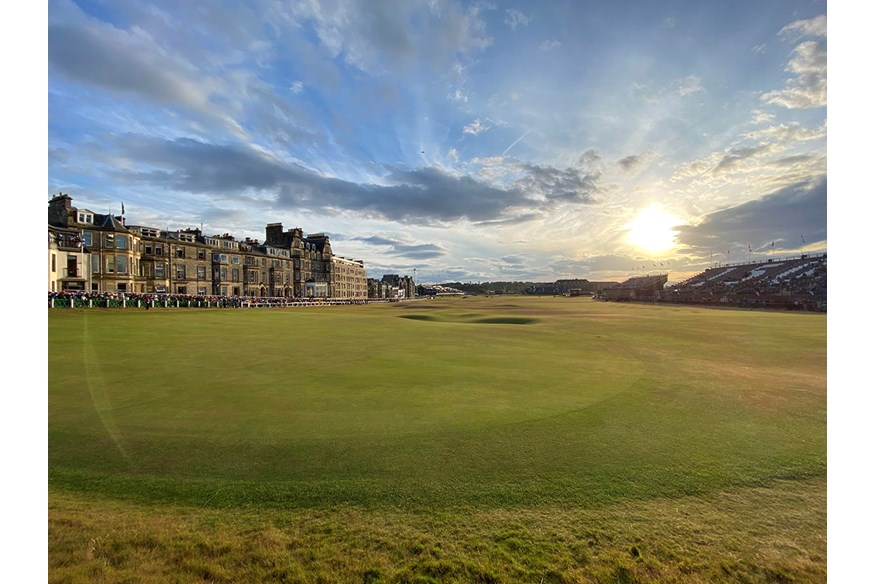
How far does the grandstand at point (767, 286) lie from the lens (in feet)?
243

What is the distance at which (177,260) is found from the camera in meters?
62.9

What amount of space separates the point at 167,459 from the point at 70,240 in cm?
5766

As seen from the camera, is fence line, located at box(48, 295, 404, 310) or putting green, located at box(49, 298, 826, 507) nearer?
putting green, located at box(49, 298, 826, 507)

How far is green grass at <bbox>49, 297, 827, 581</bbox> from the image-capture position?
15.2 ft

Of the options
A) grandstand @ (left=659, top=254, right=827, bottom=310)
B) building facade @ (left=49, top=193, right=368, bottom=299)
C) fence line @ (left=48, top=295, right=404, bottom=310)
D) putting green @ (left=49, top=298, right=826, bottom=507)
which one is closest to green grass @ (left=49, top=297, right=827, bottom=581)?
putting green @ (left=49, top=298, right=826, bottom=507)

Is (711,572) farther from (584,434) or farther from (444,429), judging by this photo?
(444,429)

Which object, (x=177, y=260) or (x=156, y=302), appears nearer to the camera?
(x=156, y=302)

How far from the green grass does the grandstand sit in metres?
84.4

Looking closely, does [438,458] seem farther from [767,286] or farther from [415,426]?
[767,286]

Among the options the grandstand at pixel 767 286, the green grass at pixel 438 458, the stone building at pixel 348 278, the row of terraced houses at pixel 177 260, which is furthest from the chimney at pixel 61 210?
the grandstand at pixel 767 286

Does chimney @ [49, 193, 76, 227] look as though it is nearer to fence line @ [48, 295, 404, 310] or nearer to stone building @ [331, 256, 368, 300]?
fence line @ [48, 295, 404, 310]

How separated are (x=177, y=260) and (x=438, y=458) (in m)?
74.5

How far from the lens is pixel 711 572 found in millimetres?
4344

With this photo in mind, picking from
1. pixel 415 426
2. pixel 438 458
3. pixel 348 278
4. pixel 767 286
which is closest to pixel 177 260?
pixel 348 278
